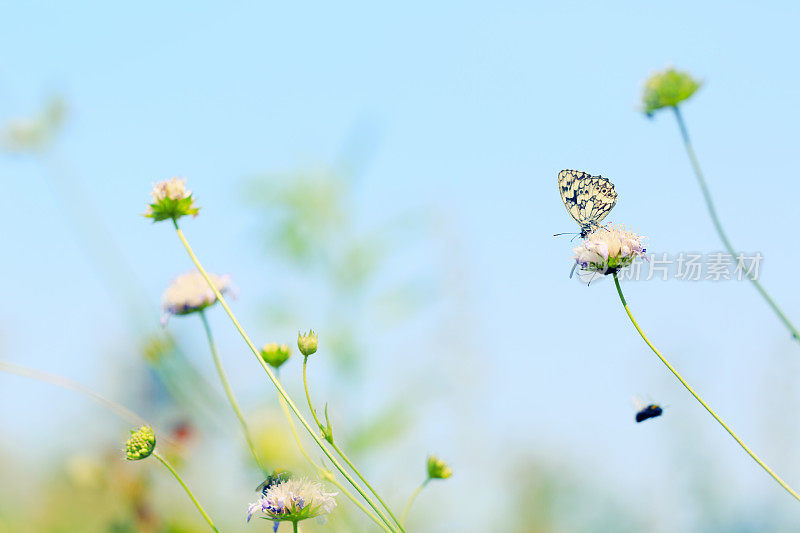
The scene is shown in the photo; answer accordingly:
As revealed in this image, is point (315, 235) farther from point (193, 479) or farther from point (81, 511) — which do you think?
point (193, 479)

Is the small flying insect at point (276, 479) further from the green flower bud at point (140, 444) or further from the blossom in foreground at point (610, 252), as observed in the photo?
the blossom in foreground at point (610, 252)

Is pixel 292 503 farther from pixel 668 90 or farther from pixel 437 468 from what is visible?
pixel 668 90

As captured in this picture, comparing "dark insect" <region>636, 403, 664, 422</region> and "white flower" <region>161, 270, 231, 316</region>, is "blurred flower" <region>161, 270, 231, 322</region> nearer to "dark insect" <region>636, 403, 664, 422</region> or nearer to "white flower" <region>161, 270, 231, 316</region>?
"white flower" <region>161, 270, 231, 316</region>

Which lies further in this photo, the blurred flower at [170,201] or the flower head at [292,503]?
the blurred flower at [170,201]

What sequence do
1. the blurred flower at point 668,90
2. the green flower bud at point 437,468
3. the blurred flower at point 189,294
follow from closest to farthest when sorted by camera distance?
the green flower bud at point 437,468 < the blurred flower at point 189,294 < the blurred flower at point 668,90

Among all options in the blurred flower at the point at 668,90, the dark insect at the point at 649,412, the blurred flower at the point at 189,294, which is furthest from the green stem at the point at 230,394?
the blurred flower at the point at 668,90
